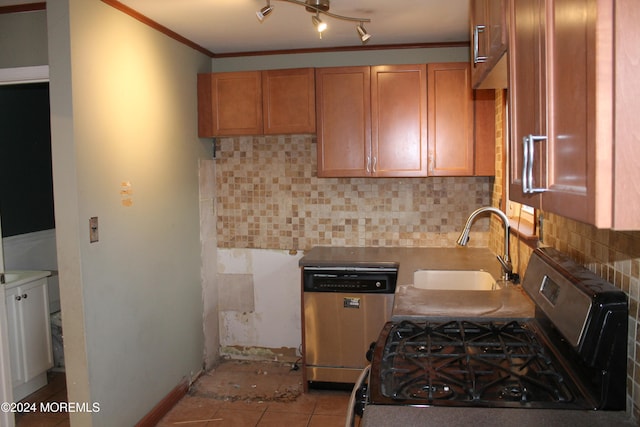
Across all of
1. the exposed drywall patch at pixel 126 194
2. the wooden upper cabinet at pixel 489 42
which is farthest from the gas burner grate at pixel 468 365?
the exposed drywall patch at pixel 126 194

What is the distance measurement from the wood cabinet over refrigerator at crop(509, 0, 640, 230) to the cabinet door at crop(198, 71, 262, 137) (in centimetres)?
275

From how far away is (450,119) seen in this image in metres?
3.55

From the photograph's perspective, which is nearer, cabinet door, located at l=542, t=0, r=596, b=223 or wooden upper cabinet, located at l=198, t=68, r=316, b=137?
cabinet door, located at l=542, t=0, r=596, b=223

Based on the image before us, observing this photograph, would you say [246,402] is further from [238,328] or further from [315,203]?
[315,203]

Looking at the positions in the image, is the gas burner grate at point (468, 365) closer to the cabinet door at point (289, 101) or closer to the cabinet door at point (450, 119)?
the cabinet door at point (450, 119)

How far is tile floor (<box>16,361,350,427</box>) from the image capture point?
10.4 feet

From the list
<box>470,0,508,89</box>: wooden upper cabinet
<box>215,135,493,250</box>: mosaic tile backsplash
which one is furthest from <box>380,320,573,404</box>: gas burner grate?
<box>215,135,493,250</box>: mosaic tile backsplash

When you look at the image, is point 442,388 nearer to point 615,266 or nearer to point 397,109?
point 615,266

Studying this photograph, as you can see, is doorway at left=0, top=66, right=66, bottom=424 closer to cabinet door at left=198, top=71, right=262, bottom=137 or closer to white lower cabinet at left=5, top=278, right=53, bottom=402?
white lower cabinet at left=5, top=278, right=53, bottom=402

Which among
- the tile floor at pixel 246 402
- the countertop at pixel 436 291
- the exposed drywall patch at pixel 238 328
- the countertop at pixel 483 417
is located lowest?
the tile floor at pixel 246 402

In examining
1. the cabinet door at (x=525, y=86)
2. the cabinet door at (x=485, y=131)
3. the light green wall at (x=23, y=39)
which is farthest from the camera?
the cabinet door at (x=485, y=131)

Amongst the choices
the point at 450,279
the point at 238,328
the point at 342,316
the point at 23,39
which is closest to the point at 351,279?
the point at 342,316

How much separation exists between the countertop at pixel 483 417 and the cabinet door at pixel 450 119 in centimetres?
244

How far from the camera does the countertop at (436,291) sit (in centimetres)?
209
